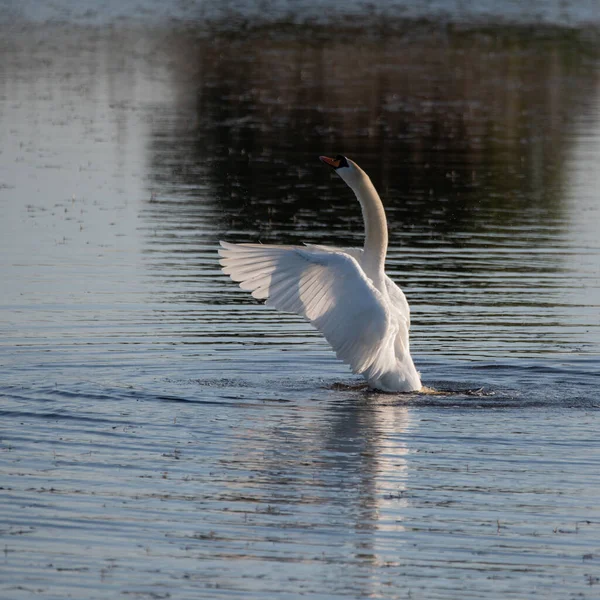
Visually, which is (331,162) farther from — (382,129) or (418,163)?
(382,129)

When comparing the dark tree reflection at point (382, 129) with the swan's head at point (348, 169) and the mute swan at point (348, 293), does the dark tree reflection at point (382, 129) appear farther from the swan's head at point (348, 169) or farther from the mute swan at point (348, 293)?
the mute swan at point (348, 293)

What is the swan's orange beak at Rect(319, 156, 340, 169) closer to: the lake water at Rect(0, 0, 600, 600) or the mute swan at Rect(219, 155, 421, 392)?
the mute swan at Rect(219, 155, 421, 392)

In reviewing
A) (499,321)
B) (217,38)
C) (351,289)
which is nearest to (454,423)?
(351,289)

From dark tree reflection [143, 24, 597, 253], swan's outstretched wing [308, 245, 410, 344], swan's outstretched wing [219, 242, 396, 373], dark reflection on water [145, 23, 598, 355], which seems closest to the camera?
swan's outstretched wing [219, 242, 396, 373]

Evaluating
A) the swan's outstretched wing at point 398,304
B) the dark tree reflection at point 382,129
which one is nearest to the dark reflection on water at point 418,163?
the dark tree reflection at point 382,129

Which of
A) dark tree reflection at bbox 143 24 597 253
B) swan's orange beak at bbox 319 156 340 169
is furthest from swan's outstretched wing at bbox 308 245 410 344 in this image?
dark tree reflection at bbox 143 24 597 253

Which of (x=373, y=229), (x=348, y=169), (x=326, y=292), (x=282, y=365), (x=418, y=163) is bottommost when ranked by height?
(x=282, y=365)

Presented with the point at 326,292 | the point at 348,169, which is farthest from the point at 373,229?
the point at 326,292

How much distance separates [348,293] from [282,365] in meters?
1.81

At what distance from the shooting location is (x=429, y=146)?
28.3 m

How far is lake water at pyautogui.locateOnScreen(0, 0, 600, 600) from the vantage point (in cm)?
838

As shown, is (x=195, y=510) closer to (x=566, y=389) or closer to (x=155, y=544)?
(x=155, y=544)

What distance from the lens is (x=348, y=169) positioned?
1259cm

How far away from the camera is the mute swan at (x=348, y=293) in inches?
462
